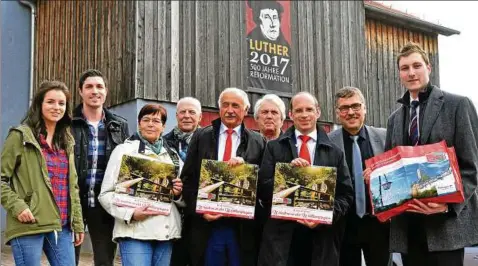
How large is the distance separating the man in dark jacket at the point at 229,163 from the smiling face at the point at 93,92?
86cm

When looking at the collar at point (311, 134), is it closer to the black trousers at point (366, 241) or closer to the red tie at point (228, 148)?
the red tie at point (228, 148)

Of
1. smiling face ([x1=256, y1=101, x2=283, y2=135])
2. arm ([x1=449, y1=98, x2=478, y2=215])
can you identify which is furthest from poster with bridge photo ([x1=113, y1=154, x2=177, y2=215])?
arm ([x1=449, y1=98, x2=478, y2=215])

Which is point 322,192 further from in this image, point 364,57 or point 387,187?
point 364,57

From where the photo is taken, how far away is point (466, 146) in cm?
316

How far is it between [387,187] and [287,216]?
0.69m

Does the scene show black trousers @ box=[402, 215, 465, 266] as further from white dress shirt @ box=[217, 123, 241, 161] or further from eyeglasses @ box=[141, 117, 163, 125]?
eyeglasses @ box=[141, 117, 163, 125]

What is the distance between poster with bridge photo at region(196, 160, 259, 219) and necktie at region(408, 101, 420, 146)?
1030 mm

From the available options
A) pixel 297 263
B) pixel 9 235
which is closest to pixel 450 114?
pixel 297 263

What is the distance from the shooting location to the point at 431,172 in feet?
10.4

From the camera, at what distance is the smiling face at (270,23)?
11391mm

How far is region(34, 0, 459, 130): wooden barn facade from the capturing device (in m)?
9.84

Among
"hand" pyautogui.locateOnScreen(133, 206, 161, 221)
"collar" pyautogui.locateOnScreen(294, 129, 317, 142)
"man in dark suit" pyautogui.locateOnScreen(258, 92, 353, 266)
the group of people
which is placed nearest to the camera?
the group of people

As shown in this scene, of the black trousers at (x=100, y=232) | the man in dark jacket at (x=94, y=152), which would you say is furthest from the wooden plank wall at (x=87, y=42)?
the black trousers at (x=100, y=232)

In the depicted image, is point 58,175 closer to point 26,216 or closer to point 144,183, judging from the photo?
point 26,216
